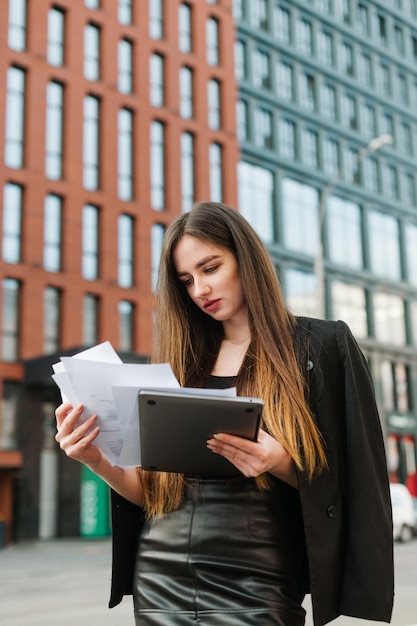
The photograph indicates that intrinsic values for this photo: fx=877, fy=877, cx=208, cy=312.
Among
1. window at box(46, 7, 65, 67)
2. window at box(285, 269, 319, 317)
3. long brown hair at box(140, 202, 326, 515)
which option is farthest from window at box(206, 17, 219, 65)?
long brown hair at box(140, 202, 326, 515)

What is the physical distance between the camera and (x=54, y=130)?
32562 millimetres

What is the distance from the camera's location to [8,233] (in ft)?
99.5

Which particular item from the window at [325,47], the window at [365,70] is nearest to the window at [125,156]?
the window at [325,47]

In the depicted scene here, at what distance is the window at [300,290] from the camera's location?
4303 cm

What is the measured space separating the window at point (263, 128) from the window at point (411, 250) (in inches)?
516

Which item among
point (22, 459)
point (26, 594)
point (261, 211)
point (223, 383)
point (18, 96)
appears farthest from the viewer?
point (261, 211)

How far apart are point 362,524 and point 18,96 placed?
103ft

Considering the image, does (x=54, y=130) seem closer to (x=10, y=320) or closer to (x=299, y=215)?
(x=10, y=320)

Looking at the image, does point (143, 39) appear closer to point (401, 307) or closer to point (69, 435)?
point (401, 307)

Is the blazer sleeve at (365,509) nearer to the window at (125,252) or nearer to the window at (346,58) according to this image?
the window at (125,252)

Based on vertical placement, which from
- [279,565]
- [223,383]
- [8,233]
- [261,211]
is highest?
[261,211]

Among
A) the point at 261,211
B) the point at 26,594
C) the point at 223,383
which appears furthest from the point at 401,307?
the point at 223,383

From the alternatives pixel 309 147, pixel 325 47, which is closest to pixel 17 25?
pixel 309 147

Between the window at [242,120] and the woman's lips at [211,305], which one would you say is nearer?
the woman's lips at [211,305]
